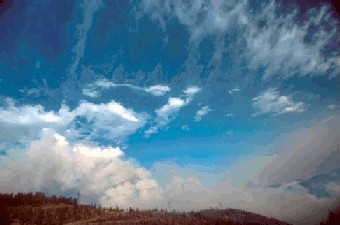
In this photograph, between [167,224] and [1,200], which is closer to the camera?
[167,224]

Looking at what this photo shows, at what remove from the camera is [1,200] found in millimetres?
96625

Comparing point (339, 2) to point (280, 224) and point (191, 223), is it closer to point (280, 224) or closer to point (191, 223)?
point (191, 223)

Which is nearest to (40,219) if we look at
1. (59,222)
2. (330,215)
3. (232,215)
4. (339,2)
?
(59,222)

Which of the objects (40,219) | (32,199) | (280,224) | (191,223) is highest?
(32,199)

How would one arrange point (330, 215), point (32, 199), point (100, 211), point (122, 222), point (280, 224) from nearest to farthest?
point (330, 215) < point (122, 222) < point (100, 211) < point (32, 199) < point (280, 224)

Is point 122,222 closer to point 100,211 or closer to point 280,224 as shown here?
point 100,211

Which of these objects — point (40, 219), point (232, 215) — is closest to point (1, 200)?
point (40, 219)

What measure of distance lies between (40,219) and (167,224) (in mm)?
34072

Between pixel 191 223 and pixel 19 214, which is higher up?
pixel 19 214

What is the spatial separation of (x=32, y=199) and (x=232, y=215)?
11973cm

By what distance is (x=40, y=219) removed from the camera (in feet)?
248

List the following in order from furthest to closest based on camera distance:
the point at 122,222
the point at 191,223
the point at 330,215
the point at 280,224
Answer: the point at 280,224 < the point at 191,223 < the point at 122,222 < the point at 330,215

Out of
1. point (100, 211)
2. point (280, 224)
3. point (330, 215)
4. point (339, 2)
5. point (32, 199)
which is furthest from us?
point (280, 224)

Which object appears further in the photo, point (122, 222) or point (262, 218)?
point (262, 218)
